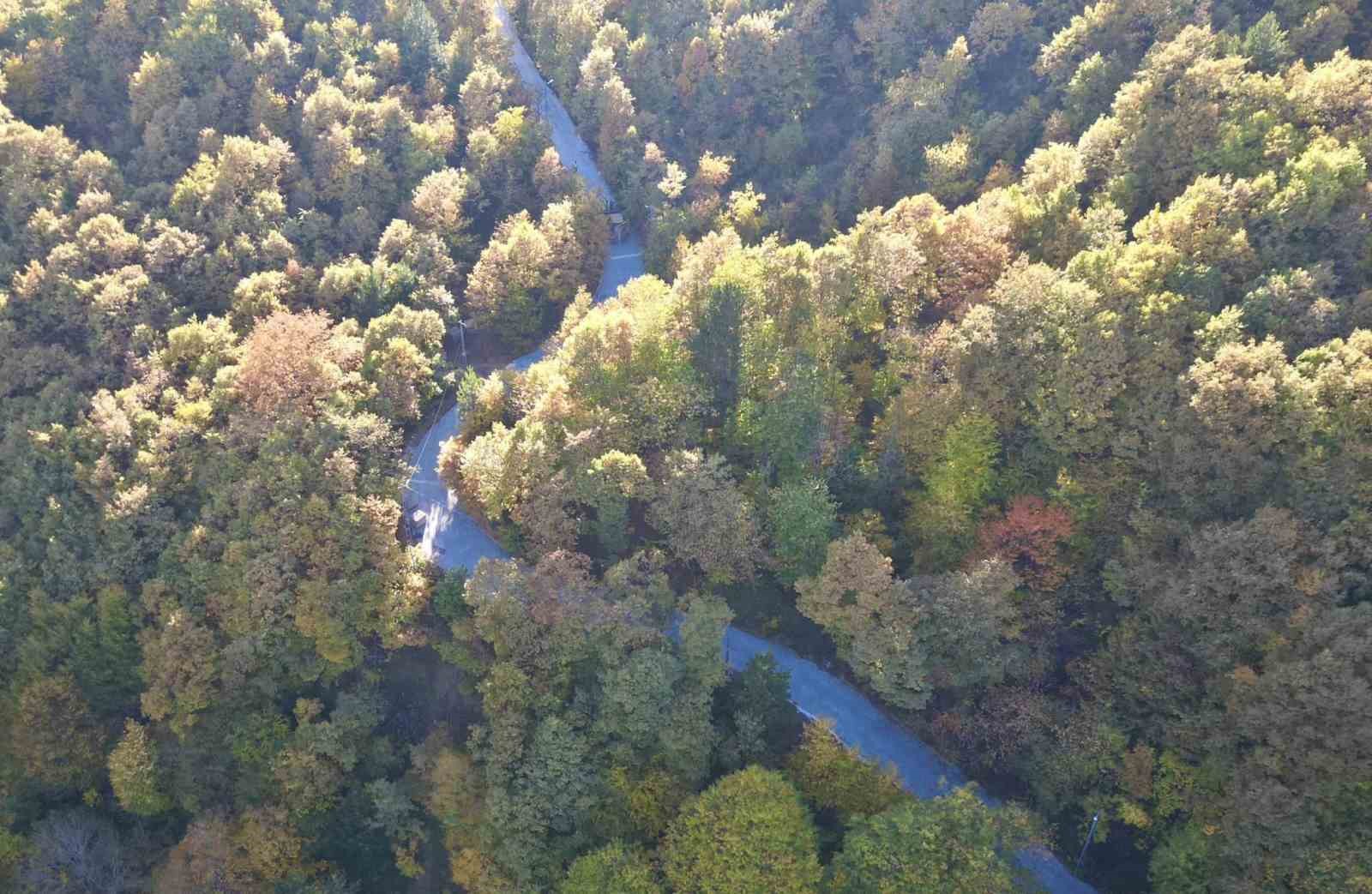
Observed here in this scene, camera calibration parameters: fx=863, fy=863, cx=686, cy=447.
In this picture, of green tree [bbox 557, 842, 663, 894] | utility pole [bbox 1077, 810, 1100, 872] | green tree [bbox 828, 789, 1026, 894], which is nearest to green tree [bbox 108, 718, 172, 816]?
green tree [bbox 557, 842, 663, 894]

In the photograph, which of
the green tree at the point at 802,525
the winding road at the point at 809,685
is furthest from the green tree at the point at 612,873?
the green tree at the point at 802,525

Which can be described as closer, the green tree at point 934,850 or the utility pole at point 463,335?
the green tree at point 934,850

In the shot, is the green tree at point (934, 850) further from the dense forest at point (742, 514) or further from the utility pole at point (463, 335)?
the utility pole at point (463, 335)

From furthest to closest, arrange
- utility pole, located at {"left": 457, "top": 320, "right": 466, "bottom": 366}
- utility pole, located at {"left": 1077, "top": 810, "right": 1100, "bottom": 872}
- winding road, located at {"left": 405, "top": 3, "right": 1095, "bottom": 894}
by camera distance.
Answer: utility pole, located at {"left": 457, "top": 320, "right": 466, "bottom": 366}, winding road, located at {"left": 405, "top": 3, "right": 1095, "bottom": 894}, utility pole, located at {"left": 1077, "top": 810, "right": 1100, "bottom": 872}

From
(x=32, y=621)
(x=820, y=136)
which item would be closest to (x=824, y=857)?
(x=32, y=621)

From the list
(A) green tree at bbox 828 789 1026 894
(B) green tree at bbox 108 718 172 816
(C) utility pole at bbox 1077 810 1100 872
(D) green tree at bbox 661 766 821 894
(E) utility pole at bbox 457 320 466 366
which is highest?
(E) utility pole at bbox 457 320 466 366

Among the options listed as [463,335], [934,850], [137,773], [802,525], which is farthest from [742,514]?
[137,773]

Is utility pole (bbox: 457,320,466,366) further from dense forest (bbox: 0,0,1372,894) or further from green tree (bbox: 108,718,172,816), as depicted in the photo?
green tree (bbox: 108,718,172,816)
